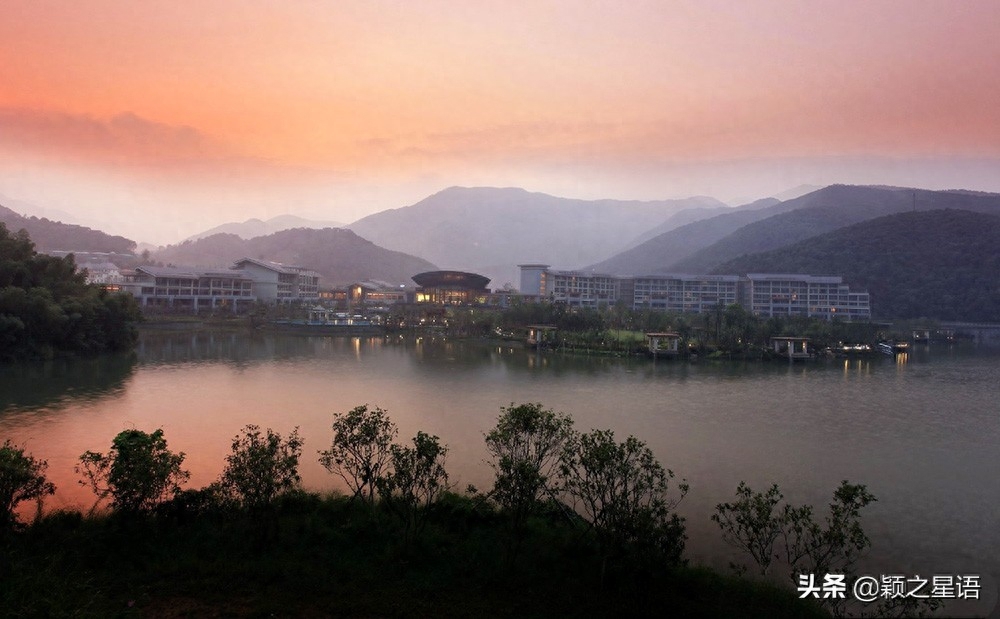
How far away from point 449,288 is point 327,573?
45.4 metres

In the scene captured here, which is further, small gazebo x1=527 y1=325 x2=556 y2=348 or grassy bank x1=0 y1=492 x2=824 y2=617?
small gazebo x1=527 y1=325 x2=556 y2=348

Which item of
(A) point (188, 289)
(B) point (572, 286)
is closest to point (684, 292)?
(B) point (572, 286)

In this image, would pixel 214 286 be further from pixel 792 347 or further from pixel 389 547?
pixel 389 547

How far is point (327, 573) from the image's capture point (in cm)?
519

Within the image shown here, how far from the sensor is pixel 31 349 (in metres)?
18.7

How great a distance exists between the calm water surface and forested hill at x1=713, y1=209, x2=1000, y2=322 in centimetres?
2550

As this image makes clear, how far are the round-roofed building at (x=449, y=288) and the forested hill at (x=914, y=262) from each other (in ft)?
Result: 97.4

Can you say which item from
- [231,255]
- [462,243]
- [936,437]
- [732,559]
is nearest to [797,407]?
[936,437]

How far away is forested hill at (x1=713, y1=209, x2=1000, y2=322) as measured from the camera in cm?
4700

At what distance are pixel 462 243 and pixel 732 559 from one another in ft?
499

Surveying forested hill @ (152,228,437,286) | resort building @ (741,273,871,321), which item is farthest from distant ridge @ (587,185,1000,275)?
forested hill @ (152,228,437,286)

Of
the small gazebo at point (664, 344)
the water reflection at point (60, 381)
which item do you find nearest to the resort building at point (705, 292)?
the small gazebo at point (664, 344)

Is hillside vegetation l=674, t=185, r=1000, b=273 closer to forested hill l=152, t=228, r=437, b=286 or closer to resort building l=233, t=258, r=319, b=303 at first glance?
forested hill l=152, t=228, r=437, b=286

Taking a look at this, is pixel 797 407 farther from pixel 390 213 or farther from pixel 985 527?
pixel 390 213
